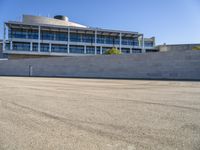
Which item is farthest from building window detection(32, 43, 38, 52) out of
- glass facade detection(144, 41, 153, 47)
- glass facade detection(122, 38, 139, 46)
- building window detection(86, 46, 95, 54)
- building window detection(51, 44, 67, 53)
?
glass facade detection(144, 41, 153, 47)

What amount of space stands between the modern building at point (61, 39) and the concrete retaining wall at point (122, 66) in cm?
3067

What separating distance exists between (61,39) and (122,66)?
48.4m

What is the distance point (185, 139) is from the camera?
3.71 metres

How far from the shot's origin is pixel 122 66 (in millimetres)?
25781

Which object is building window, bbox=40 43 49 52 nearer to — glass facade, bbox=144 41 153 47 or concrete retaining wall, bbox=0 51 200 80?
concrete retaining wall, bbox=0 51 200 80

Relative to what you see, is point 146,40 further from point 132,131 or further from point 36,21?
point 132,131

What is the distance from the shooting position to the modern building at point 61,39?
214 ft

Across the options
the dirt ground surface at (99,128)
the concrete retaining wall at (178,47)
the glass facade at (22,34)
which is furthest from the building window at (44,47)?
the dirt ground surface at (99,128)

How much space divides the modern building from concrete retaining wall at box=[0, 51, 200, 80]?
30.7 meters

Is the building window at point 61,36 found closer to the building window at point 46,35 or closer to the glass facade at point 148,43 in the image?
the building window at point 46,35

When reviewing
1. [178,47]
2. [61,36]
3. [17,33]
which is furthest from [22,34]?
[178,47]

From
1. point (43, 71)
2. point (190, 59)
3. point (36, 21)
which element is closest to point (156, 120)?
point (190, 59)

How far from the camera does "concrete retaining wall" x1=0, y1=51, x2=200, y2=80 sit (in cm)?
2130

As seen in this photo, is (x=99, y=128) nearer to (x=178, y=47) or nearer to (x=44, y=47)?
(x=44, y=47)
